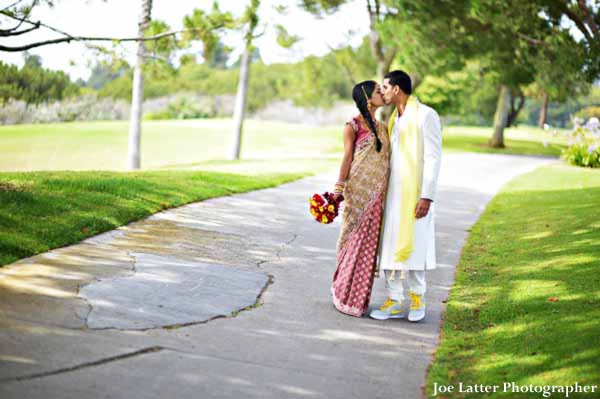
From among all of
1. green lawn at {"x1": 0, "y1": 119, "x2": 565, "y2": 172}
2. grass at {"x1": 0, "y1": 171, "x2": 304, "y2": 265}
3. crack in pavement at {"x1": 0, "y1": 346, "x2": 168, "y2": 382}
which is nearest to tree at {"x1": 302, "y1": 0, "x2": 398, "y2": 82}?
green lawn at {"x1": 0, "y1": 119, "x2": 565, "y2": 172}

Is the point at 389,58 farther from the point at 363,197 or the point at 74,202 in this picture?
the point at 363,197

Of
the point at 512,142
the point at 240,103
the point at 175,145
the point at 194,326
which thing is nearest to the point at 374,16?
the point at 240,103

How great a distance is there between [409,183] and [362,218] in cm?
50

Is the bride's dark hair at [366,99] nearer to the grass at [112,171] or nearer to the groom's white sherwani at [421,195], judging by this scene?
the groom's white sherwani at [421,195]

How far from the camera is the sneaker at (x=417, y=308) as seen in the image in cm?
634

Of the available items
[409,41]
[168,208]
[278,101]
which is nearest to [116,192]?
[168,208]

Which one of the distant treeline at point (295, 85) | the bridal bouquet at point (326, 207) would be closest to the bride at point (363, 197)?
the bridal bouquet at point (326, 207)

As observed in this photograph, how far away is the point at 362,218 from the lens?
20.8ft

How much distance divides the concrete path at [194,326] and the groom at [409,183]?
23.5 inches

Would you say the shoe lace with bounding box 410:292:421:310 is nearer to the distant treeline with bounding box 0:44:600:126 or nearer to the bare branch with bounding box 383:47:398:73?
the distant treeline with bounding box 0:44:600:126

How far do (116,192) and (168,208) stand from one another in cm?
81

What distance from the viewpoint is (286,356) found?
5.05 meters

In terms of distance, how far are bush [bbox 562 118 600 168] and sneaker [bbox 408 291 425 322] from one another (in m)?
18.5

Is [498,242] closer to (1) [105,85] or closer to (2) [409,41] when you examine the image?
(2) [409,41]
